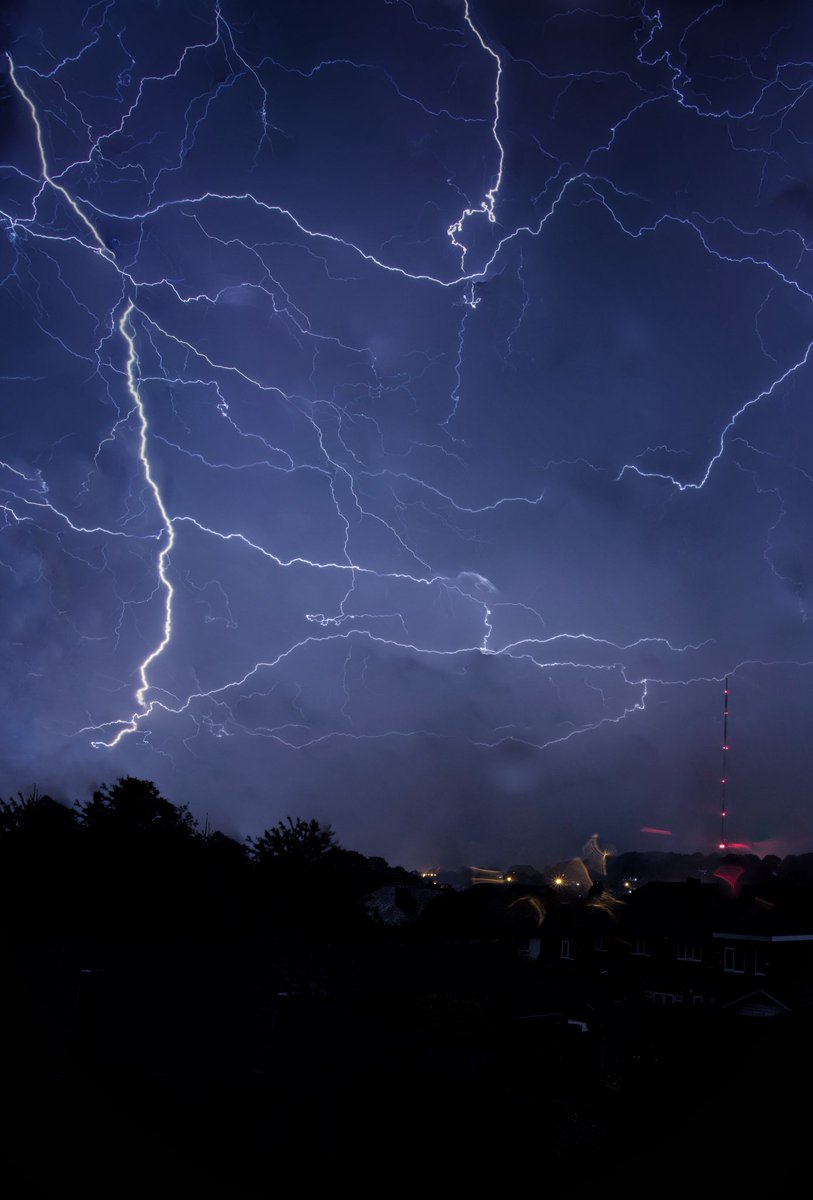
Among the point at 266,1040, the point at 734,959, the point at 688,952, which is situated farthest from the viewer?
the point at 688,952

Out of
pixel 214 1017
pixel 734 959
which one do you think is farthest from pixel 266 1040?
pixel 734 959

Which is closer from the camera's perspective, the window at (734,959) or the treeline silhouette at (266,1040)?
the treeline silhouette at (266,1040)

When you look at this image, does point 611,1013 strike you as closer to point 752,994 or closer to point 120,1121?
point 752,994

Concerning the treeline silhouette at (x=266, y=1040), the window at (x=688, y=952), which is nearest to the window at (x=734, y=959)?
the window at (x=688, y=952)

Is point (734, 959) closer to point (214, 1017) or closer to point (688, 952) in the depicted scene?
point (688, 952)

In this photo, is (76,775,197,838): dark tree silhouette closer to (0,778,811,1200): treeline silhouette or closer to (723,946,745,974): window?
(0,778,811,1200): treeline silhouette

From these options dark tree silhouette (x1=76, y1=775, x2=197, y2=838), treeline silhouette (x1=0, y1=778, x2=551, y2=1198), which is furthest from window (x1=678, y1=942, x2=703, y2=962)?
dark tree silhouette (x1=76, y1=775, x2=197, y2=838)

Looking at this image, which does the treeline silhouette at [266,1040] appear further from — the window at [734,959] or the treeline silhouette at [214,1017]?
the window at [734,959]

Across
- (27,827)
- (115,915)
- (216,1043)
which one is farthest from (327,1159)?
(27,827)
